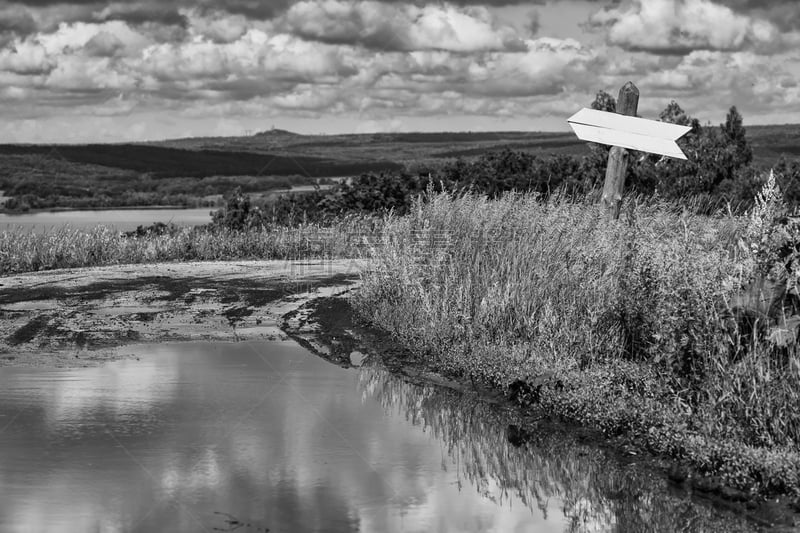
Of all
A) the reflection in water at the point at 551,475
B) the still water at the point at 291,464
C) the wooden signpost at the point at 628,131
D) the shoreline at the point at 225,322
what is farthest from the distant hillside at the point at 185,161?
the reflection in water at the point at 551,475

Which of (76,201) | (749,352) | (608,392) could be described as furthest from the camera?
(76,201)

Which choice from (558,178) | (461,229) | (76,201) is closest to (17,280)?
(461,229)

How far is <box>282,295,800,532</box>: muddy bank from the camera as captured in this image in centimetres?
624

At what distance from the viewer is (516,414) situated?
875 cm

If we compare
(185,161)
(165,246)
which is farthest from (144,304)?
(185,161)

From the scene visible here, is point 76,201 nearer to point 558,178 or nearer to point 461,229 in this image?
point 558,178

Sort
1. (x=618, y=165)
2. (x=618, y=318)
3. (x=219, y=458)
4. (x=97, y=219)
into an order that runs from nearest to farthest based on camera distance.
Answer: (x=219, y=458)
(x=618, y=318)
(x=618, y=165)
(x=97, y=219)

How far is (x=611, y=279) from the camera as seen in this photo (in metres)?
10.3

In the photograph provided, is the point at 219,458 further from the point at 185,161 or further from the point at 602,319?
the point at 185,161

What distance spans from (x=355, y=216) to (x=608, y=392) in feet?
71.3

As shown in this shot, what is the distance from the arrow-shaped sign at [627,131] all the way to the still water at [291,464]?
347 centimetres

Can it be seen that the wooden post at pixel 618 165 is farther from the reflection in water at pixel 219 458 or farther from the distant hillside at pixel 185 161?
the distant hillside at pixel 185 161

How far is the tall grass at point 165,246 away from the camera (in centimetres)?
2186

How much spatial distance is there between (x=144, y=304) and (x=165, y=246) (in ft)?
28.2
